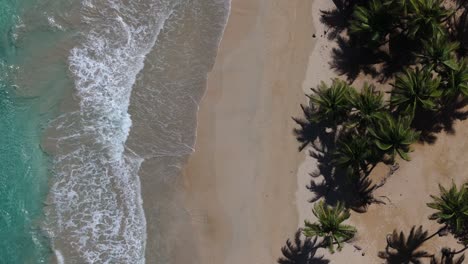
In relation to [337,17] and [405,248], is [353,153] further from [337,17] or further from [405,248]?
[337,17]

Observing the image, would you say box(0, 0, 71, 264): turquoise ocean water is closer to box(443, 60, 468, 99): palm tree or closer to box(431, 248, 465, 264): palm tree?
box(443, 60, 468, 99): palm tree

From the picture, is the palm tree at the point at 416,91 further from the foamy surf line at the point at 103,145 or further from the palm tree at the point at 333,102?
the foamy surf line at the point at 103,145

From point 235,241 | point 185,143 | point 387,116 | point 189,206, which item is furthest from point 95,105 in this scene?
point 387,116

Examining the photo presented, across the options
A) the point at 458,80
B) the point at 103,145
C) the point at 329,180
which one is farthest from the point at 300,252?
the point at 103,145

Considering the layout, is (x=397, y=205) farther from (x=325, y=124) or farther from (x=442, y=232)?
(x=325, y=124)

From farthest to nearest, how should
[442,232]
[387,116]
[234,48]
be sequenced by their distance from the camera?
1. [234,48]
2. [442,232]
3. [387,116]

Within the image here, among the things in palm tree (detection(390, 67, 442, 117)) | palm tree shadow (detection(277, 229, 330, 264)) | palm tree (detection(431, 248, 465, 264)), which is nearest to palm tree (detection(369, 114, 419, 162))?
palm tree (detection(390, 67, 442, 117))

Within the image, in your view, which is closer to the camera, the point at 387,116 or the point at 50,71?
the point at 387,116
